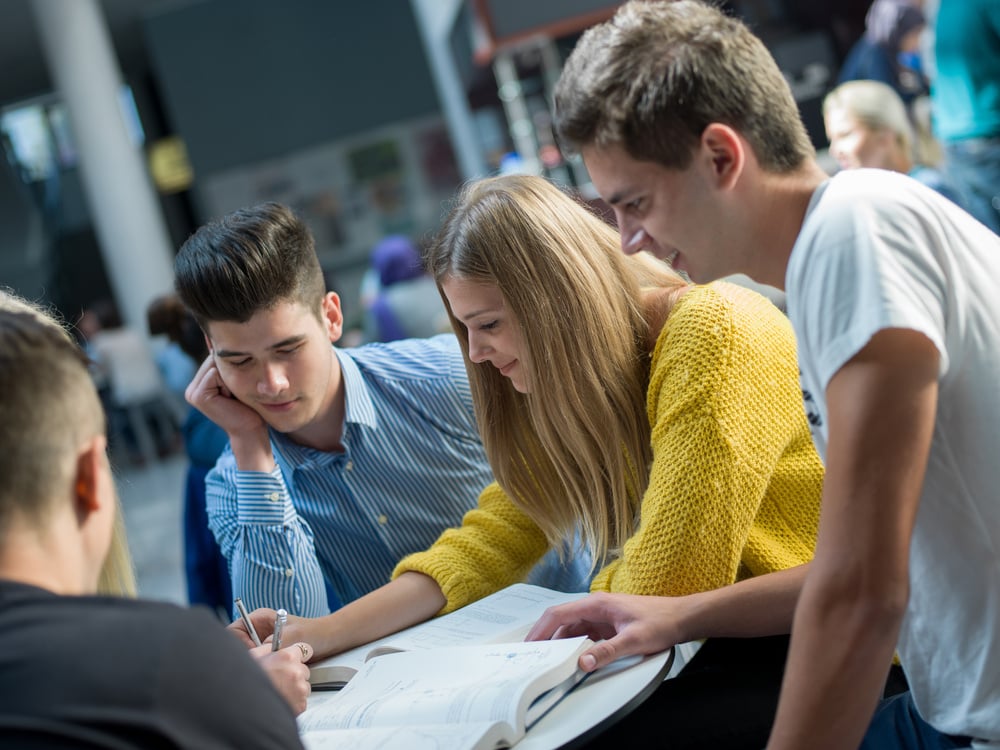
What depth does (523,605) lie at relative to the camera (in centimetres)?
167

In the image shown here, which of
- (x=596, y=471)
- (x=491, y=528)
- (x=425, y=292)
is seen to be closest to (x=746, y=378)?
(x=596, y=471)

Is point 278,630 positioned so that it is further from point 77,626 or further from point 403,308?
point 403,308

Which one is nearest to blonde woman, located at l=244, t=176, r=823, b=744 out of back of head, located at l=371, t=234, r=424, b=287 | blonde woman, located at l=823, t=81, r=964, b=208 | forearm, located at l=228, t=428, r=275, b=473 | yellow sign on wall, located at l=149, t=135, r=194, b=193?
forearm, located at l=228, t=428, r=275, b=473

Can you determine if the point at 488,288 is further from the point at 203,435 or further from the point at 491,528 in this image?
the point at 203,435

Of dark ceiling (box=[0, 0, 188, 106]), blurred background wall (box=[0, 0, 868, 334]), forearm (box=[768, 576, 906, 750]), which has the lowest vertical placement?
forearm (box=[768, 576, 906, 750])

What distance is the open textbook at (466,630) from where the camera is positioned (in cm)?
158

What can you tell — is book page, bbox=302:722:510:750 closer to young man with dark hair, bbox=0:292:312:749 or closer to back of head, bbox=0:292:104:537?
young man with dark hair, bbox=0:292:312:749

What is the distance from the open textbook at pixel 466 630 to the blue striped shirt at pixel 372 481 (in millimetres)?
479

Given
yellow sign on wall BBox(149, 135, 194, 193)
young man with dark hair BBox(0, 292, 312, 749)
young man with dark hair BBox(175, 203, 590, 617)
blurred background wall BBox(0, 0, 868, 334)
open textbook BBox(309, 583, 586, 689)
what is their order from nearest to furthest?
young man with dark hair BBox(0, 292, 312, 749), open textbook BBox(309, 583, 586, 689), young man with dark hair BBox(175, 203, 590, 617), blurred background wall BBox(0, 0, 868, 334), yellow sign on wall BBox(149, 135, 194, 193)

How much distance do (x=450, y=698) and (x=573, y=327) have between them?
69cm

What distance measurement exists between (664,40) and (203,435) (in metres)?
2.10

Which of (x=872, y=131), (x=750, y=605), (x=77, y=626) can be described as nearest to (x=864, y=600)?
(x=750, y=605)

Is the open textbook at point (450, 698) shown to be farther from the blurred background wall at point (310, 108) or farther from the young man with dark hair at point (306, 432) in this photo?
the blurred background wall at point (310, 108)

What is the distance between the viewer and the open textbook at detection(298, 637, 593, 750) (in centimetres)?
121
